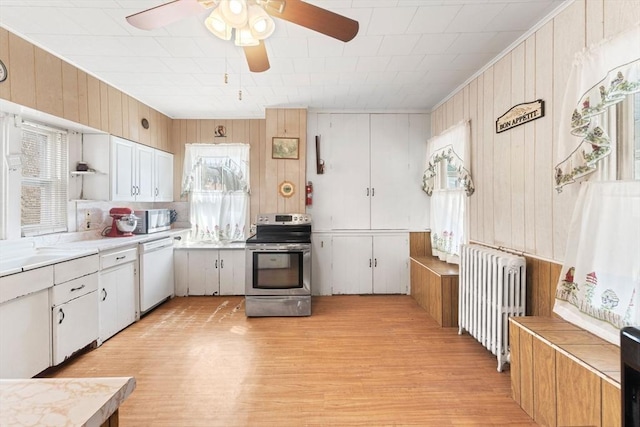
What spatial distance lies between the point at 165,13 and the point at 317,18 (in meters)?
0.75

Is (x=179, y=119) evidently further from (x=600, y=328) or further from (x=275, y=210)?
(x=600, y=328)

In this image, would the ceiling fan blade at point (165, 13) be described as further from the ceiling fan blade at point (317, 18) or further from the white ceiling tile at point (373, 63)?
the white ceiling tile at point (373, 63)

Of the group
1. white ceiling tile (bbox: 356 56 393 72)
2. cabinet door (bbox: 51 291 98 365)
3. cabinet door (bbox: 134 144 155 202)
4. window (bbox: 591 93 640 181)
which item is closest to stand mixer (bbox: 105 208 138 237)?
cabinet door (bbox: 134 144 155 202)

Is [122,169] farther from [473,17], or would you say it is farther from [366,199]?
[473,17]

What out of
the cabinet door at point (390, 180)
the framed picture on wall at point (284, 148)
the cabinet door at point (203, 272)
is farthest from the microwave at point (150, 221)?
the cabinet door at point (390, 180)

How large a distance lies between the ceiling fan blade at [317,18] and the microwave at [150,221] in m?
3.23

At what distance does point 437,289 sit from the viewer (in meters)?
3.27

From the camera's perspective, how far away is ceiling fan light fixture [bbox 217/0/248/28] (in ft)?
4.48

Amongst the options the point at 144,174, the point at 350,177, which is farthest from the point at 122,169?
the point at 350,177

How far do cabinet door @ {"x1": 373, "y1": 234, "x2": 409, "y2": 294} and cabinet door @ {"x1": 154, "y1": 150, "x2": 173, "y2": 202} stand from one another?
3.10 m

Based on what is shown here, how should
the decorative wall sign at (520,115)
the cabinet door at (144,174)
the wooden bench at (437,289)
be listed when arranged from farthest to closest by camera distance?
1. the cabinet door at (144,174)
2. the wooden bench at (437,289)
3. the decorative wall sign at (520,115)

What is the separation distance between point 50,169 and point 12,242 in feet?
2.96

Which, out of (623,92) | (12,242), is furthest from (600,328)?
(12,242)

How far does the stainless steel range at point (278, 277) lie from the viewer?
346 centimetres
